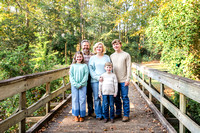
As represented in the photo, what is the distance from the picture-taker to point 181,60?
6.54 meters

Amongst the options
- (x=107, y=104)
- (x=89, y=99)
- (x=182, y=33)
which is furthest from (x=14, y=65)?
(x=182, y=33)

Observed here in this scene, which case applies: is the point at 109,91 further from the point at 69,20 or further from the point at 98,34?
the point at 98,34

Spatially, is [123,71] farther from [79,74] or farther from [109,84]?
[79,74]

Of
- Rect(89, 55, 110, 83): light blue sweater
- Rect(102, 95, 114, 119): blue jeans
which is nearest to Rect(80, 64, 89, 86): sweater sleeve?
Rect(89, 55, 110, 83): light blue sweater

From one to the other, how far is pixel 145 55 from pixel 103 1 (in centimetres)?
1405

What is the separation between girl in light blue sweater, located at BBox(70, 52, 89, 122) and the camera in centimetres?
386

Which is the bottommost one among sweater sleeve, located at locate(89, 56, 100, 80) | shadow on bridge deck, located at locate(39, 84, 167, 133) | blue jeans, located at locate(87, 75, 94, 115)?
shadow on bridge deck, located at locate(39, 84, 167, 133)

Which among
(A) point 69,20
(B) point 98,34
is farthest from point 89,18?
(A) point 69,20

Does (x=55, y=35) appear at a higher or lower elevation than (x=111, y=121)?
higher

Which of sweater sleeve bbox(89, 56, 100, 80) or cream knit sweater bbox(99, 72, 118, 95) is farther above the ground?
sweater sleeve bbox(89, 56, 100, 80)

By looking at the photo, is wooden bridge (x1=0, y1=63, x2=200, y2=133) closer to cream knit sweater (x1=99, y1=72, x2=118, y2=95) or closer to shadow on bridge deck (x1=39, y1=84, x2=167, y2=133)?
shadow on bridge deck (x1=39, y1=84, x2=167, y2=133)

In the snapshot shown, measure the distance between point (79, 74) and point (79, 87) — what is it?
30 centimetres

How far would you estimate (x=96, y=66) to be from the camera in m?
3.93

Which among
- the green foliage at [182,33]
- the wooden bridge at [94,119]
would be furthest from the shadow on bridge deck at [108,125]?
the green foliage at [182,33]
